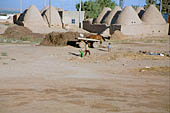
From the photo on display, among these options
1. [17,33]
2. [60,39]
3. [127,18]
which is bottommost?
[60,39]

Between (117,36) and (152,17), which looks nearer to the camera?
(117,36)

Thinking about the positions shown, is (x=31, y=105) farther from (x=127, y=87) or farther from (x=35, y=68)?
(x=35, y=68)

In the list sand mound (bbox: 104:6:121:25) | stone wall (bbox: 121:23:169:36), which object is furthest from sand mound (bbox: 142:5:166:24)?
sand mound (bbox: 104:6:121:25)

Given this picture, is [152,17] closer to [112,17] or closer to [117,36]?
[112,17]

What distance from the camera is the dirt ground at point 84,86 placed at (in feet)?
15.9

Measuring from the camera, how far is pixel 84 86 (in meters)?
6.67

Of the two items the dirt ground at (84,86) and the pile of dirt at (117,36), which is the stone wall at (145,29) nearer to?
the pile of dirt at (117,36)

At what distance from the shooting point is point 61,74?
8453 mm

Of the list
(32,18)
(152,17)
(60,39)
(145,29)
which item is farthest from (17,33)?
(152,17)

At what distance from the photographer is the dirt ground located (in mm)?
4848

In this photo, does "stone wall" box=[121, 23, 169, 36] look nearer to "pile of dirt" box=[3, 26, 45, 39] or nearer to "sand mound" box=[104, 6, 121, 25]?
"sand mound" box=[104, 6, 121, 25]

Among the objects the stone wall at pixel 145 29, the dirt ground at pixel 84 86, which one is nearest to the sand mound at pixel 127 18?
the stone wall at pixel 145 29

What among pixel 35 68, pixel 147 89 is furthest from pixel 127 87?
pixel 35 68

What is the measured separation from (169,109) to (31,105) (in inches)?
97.8
